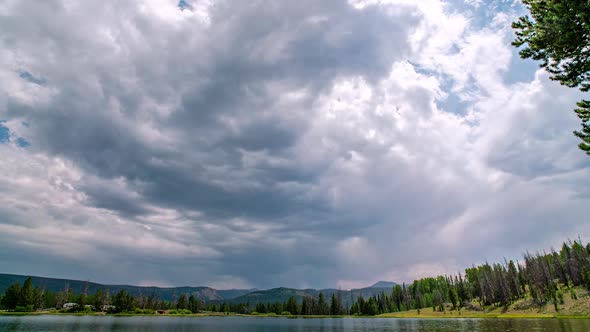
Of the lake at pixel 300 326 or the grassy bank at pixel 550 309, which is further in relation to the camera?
the grassy bank at pixel 550 309

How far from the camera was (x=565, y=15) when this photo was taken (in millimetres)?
23188

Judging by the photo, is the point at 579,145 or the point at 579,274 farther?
the point at 579,274

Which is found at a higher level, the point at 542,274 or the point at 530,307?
the point at 542,274

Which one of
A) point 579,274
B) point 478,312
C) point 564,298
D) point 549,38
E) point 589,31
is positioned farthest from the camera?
point 478,312

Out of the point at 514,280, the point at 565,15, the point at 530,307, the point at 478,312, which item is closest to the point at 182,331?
the point at 565,15

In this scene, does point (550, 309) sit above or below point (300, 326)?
above

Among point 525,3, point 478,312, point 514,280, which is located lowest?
point 478,312

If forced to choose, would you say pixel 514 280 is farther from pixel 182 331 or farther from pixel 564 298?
pixel 182 331

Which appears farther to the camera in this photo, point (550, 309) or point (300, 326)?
point (550, 309)

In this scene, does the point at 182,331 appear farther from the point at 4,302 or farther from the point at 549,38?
the point at 4,302

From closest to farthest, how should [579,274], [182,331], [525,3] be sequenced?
[525,3]
[182,331]
[579,274]

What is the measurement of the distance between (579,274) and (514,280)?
30.2 meters

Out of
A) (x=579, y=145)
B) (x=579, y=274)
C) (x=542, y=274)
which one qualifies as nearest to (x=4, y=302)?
(x=579, y=145)

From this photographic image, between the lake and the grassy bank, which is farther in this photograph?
the grassy bank
